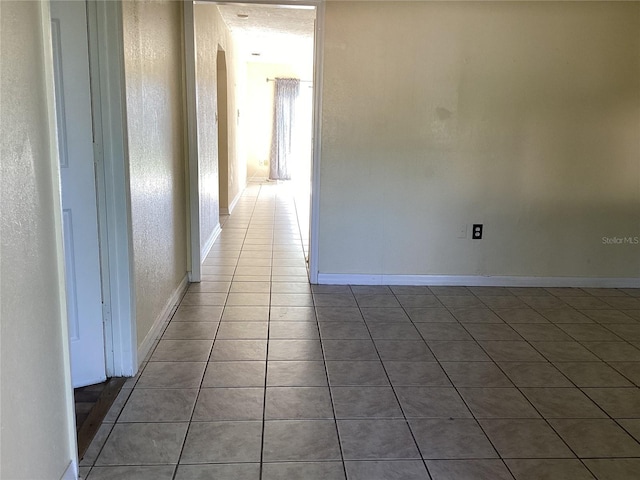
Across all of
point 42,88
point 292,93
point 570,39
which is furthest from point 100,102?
point 292,93

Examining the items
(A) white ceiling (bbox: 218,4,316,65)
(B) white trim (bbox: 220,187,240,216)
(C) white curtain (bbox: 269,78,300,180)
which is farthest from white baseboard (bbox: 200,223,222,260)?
(C) white curtain (bbox: 269,78,300,180)

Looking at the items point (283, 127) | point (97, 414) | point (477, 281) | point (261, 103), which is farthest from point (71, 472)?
point (261, 103)

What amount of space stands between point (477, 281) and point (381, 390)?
185 cm

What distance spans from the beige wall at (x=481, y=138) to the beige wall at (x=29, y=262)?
2.35m

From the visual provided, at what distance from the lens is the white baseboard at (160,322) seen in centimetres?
246

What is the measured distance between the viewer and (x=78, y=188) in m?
2.08

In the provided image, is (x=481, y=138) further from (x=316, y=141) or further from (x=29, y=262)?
(x=29, y=262)

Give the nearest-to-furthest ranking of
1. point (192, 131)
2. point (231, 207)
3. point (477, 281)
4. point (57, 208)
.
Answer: point (57, 208), point (192, 131), point (477, 281), point (231, 207)

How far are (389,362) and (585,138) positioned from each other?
2.28 m

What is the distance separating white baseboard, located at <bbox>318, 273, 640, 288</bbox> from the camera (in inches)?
149

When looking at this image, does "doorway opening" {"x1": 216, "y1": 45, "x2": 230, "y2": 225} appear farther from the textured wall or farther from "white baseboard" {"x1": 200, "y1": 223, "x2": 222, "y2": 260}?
the textured wall

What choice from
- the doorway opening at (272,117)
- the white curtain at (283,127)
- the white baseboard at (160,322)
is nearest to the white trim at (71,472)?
the white baseboard at (160,322)

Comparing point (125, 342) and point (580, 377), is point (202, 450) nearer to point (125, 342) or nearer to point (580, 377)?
point (125, 342)

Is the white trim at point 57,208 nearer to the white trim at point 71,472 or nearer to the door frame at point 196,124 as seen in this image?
the white trim at point 71,472
